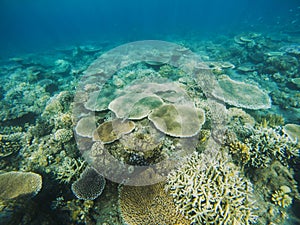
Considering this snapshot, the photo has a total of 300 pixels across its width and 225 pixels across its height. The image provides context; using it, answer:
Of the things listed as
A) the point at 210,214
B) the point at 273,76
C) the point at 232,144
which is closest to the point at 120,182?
the point at 210,214

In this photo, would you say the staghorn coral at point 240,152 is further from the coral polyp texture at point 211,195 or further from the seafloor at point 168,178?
the coral polyp texture at point 211,195

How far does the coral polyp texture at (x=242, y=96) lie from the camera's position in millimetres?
5252

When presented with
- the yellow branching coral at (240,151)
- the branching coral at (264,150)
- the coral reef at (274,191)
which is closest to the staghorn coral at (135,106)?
the yellow branching coral at (240,151)

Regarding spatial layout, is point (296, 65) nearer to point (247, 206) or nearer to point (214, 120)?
point (214, 120)

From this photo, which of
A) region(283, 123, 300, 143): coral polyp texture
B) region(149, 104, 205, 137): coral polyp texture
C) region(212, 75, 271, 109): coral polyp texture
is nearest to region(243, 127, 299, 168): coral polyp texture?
region(283, 123, 300, 143): coral polyp texture

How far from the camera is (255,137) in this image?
376 cm

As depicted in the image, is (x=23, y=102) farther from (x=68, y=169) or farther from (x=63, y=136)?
(x=68, y=169)

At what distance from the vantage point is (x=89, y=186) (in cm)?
330

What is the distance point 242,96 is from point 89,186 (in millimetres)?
5769

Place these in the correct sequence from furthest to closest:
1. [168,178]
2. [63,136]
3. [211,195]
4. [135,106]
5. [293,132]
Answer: [63,136] → [135,106] → [293,132] → [168,178] → [211,195]

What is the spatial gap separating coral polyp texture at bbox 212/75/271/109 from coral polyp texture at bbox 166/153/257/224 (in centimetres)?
320

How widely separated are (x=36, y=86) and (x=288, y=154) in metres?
12.1

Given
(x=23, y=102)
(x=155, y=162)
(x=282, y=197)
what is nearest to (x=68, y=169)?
(x=155, y=162)

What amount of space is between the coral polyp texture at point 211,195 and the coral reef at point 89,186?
59.8 inches
